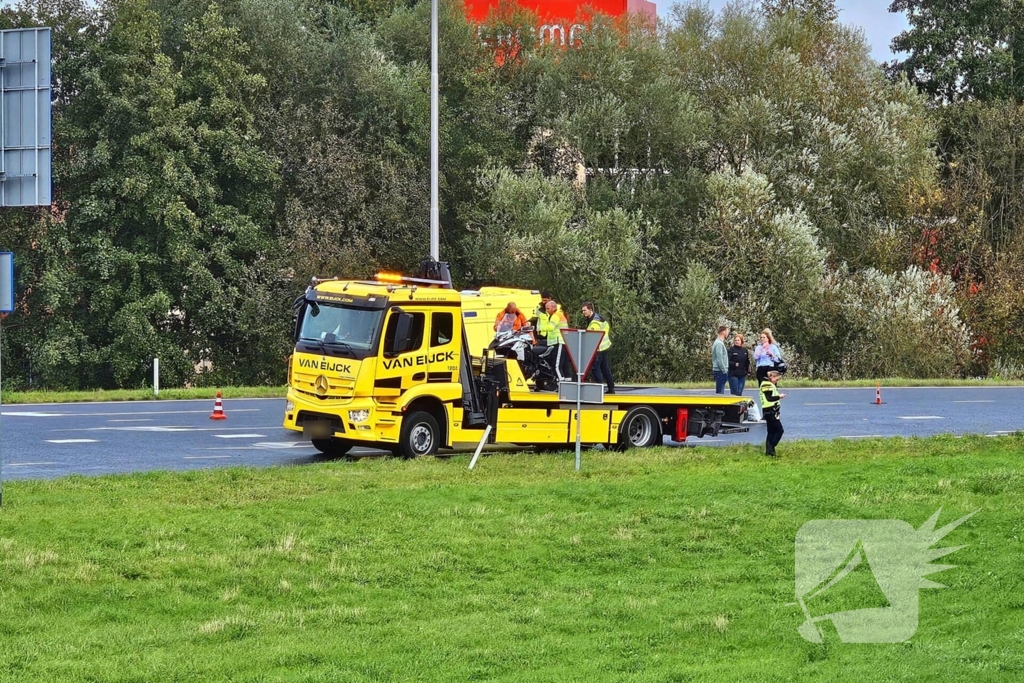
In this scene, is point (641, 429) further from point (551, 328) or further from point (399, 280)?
point (399, 280)

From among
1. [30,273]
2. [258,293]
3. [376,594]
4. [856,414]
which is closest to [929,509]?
[376,594]

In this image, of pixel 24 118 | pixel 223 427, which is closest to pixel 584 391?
pixel 24 118

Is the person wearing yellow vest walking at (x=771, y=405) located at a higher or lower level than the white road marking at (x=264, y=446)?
higher

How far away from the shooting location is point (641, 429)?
23.9m

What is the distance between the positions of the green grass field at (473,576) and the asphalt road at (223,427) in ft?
10.1

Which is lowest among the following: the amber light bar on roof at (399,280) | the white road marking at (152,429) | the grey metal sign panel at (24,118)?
the white road marking at (152,429)

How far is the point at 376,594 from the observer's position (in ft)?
40.2

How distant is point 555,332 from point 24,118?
36.7ft

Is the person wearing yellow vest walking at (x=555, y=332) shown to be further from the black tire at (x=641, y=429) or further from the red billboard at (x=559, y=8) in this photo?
the red billboard at (x=559, y=8)

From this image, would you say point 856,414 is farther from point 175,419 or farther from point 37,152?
point 37,152

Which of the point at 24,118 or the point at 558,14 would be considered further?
the point at 558,14

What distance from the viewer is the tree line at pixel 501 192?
45.3 meters

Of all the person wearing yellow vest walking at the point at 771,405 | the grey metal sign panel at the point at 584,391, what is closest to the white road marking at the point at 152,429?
the grey metal sign panel at the point at 584,391

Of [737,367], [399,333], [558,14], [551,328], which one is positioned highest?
[558,14]
